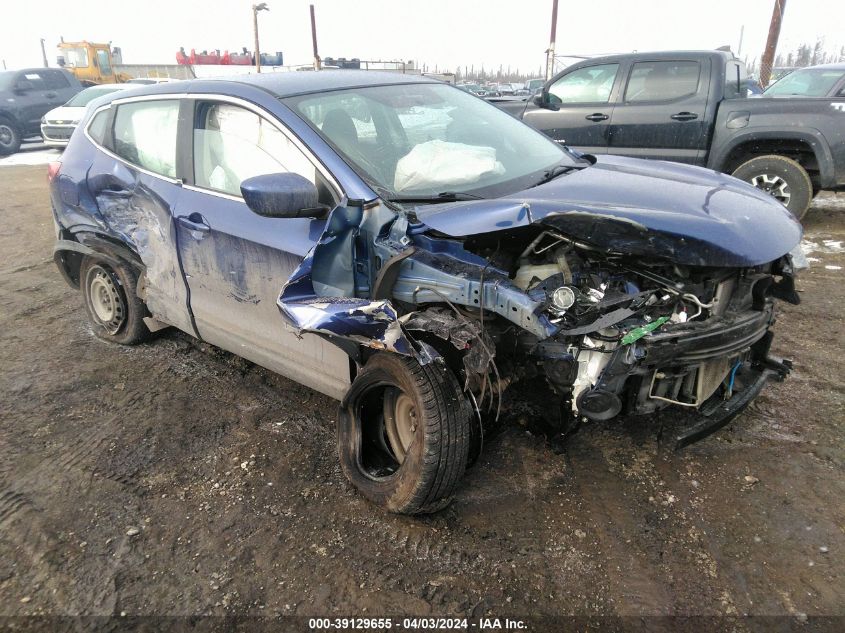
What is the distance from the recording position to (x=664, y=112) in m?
6.78

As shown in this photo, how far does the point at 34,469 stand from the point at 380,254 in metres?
2.11

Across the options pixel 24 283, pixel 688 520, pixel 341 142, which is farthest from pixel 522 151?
pixel 24 283

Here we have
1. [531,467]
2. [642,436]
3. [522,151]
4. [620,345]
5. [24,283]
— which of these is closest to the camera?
[620,345]

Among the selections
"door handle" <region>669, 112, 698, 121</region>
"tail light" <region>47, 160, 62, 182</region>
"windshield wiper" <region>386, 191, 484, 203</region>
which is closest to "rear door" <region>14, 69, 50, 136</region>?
"tail light" <region>47, 160, 62, 182</region>

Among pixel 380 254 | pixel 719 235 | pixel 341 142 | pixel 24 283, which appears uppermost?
pixel 341 142

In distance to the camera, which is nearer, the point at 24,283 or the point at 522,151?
the point at 522,151

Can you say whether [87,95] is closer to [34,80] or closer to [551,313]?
[34,80]

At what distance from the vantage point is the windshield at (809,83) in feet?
24.7

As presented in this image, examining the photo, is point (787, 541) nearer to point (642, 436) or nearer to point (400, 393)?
point (642, 436)

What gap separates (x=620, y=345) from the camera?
7.34 feet

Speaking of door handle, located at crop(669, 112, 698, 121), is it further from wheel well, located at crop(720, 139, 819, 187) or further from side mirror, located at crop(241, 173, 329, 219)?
side mirror, located at crop(241, 173, 329, 219)

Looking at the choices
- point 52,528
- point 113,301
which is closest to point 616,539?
point 52,528

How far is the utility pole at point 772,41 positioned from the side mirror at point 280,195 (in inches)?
686

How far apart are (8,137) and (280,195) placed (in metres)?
16.4
